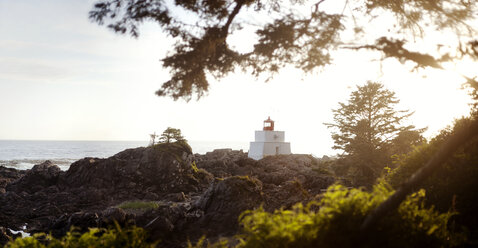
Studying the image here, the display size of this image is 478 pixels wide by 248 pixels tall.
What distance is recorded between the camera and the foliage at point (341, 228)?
549 cm

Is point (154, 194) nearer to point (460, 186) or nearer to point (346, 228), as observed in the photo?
point (460, 186)

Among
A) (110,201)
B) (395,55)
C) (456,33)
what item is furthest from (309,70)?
(110,201)

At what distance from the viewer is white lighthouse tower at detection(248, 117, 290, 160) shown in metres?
47.3

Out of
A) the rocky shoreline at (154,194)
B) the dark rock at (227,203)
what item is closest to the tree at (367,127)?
the rocky shoreline at (154,194)

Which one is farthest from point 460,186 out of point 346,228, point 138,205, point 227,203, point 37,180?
point 37,180

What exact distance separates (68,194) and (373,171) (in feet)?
68.7

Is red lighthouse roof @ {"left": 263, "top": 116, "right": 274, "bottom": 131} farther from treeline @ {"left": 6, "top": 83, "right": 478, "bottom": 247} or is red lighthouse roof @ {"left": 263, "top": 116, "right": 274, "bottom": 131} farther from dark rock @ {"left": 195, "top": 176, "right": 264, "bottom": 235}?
treeline @ {"left": 6, "top": 83, "right": 478, "bottom": 247}

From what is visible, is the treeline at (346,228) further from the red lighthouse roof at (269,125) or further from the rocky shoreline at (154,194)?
the red lighthouse roof at (269,125)

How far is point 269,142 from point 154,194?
25921mm

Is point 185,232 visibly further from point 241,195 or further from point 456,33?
point 456,33

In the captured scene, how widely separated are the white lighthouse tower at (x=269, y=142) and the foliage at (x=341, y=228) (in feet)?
134

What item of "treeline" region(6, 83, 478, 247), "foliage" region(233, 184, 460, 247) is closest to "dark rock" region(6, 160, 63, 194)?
"treeline" region(6, 83, 478, 247)

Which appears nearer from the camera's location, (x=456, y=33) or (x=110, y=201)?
(x=456, y=33)

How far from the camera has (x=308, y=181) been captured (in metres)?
22.0
